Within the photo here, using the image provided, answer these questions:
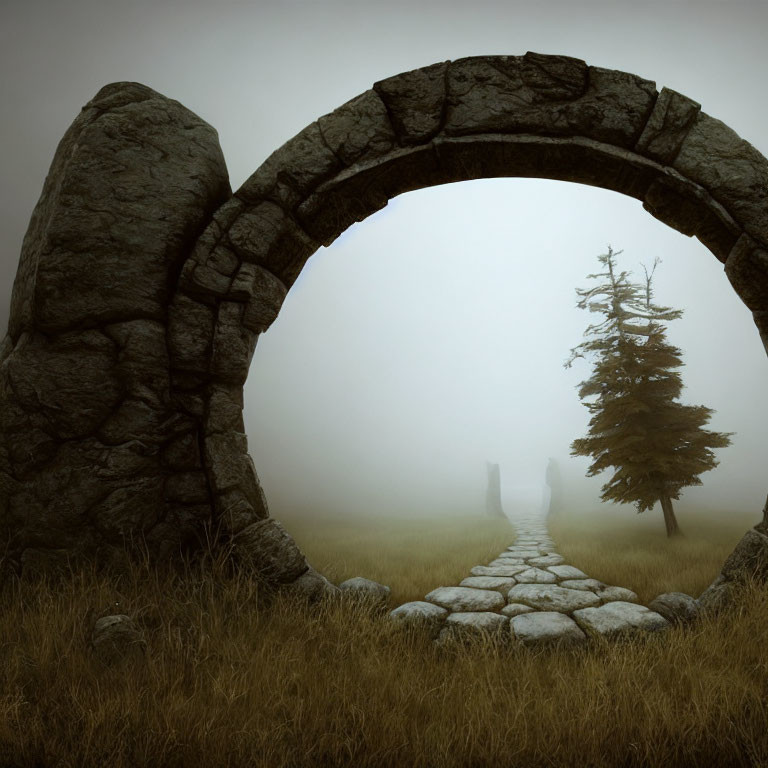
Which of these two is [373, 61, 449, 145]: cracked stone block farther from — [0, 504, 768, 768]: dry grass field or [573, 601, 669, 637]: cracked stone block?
[573, 601, 669, 637]: cracked stone block

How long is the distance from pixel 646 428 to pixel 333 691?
7.24 m

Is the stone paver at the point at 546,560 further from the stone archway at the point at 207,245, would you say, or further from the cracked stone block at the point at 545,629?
the stone archway at the point at 207,245

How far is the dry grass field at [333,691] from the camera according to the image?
1.39 meters

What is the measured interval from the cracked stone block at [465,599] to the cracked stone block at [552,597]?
17 cm

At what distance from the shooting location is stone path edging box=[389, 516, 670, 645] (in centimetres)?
271

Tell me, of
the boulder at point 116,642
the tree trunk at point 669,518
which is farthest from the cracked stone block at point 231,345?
the tree trunk at point 669,518

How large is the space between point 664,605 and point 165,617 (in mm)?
3341

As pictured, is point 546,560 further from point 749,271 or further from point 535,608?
point 749,271

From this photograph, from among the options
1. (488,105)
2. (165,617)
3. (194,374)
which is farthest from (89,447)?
(488,105)

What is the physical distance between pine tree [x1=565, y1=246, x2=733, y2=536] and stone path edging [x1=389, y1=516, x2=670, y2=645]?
3.05 m

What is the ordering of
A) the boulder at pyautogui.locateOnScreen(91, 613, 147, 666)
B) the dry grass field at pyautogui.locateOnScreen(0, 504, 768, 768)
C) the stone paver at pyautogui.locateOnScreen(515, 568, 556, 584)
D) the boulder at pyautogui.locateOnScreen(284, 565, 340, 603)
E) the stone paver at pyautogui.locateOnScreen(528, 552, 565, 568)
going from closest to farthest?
1. the dry grass field at pyautogui.locateOnScreen(0, 504, 768, 768)
2. the boulder at pyautogui.locateOnScreen(91, 613, 147, 666)
3. the boulder at pyautogui.locateOnScreen(284, 565, 340, 603)
4. the stone paver at pyautogui.locateOnScreen(515, 568, 556, 584)
5. the stone paver at pyautogui.locateOnScreen(528, 552, 565, 568)

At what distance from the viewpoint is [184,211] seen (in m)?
3.02

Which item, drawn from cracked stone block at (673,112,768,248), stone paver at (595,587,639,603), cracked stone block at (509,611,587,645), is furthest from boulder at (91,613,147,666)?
cracked stone block at (673,112,768,248)

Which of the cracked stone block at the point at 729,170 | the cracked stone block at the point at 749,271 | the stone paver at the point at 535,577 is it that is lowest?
the stone paver at the point at 535,577
